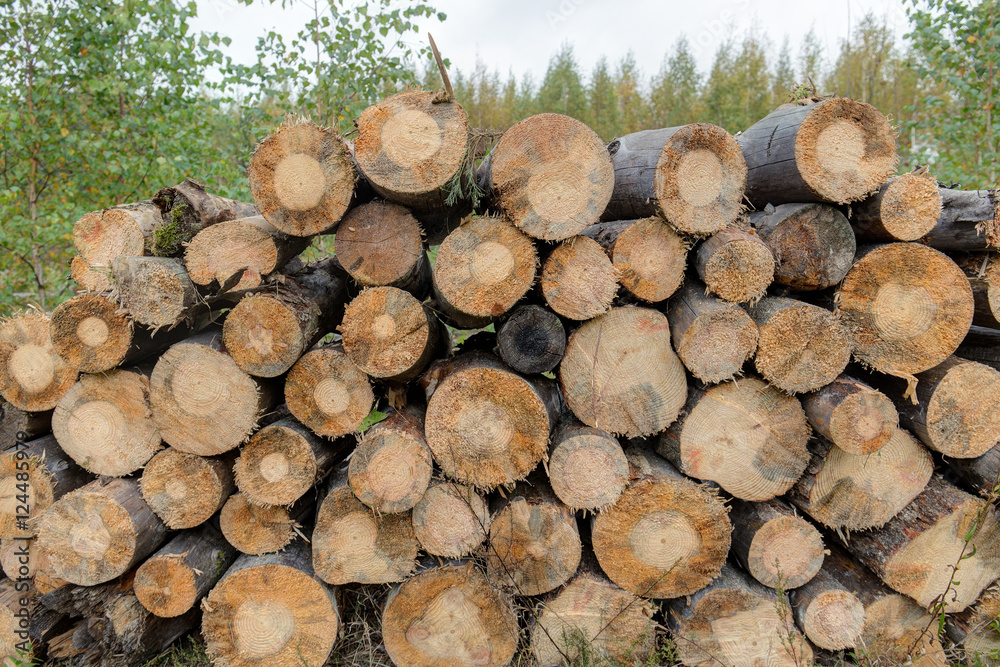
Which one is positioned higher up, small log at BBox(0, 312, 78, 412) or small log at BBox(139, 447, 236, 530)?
small log at BBox(0, 312, 78, 412)

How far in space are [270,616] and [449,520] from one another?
99 cm

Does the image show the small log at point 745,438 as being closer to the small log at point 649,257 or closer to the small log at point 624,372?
the small log at point 624,372

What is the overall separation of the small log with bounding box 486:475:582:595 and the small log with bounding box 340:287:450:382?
0.83 m

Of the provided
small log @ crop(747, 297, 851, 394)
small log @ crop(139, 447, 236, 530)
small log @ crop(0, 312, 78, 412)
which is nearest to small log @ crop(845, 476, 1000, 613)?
small log @ crop(747, 297, 851, 394)

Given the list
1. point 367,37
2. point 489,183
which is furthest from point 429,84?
point 489,183

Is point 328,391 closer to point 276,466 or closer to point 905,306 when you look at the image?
point 276,466

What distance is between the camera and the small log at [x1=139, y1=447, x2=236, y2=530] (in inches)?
104

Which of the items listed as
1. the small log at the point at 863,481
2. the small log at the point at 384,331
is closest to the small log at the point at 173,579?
the small log at the point at 384,331

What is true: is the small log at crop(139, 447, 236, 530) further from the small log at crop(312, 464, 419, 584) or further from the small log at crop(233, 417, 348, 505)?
the small log at crop(312, 464, 419, 584)

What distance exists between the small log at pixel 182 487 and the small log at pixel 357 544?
0.56 meters

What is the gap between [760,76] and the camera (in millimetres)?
14359

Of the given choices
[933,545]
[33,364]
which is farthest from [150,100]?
[933,545]

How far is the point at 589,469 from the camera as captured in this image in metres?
2.44

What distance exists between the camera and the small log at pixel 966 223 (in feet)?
7.98
